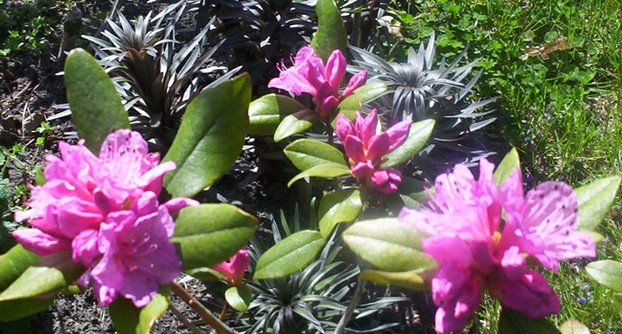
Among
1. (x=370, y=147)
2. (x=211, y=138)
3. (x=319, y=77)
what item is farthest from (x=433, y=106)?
(x=211, y=138)

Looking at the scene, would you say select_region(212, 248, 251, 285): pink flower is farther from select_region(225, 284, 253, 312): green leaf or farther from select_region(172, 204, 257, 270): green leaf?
select_region(172, 204, 257, 270): green leaf

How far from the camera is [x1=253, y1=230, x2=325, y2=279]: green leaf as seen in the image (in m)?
1.50

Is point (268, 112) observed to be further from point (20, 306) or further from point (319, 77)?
point (20, 306)

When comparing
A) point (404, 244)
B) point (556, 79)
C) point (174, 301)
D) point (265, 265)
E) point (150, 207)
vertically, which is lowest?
point (174, 301)

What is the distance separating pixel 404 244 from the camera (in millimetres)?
1125

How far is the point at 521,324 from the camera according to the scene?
1127 millimetres

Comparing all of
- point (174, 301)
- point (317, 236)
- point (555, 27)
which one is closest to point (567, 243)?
point (317, 236)

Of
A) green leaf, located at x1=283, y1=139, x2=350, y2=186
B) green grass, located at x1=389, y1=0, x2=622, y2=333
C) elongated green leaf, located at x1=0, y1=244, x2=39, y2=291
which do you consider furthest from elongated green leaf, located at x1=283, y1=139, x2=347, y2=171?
green grass, located at x1=389, y1=0, x2=622, y2=333

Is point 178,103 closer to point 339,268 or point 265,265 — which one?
point 339,268

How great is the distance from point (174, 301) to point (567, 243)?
153 cm

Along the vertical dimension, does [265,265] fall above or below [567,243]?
below

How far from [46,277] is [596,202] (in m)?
0.85

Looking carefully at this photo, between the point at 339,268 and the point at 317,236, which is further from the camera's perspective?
the point at 339,268

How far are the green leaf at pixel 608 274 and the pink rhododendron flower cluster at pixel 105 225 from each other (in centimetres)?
71
